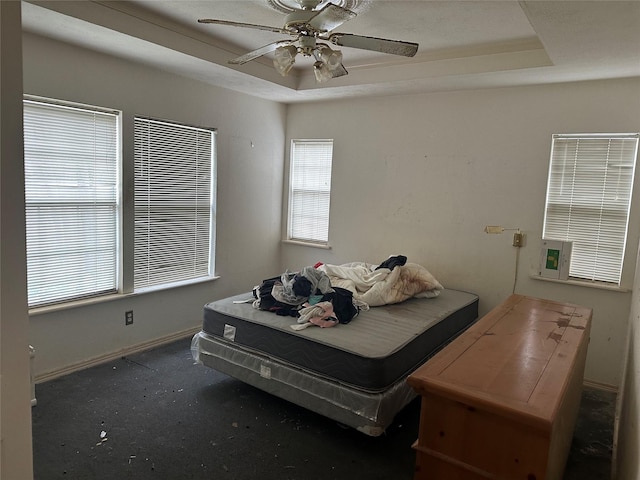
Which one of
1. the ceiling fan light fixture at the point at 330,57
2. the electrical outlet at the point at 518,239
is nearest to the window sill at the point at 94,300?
the ceiling fan light fixture at the point at 330,57

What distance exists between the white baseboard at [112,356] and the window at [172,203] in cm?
52

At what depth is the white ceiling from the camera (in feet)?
7.72

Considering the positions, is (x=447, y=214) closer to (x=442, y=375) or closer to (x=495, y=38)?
(x=495, y=38)

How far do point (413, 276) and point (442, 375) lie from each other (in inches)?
83.3

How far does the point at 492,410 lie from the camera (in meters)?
1.37

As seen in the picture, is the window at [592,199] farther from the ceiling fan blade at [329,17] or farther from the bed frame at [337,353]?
the ceiling fan blade at [329,17]

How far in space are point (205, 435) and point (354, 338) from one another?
1074 mm

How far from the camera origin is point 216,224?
4359 mm

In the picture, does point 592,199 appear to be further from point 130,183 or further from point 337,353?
point 130,183

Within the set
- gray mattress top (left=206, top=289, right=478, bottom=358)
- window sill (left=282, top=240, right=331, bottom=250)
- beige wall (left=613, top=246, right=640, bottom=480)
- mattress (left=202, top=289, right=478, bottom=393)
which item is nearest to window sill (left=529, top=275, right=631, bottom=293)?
gray mattress top (left=206, top=289, right=478, bottom=358)

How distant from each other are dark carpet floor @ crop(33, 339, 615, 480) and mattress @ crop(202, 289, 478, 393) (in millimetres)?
389

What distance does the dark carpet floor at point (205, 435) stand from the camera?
2326mm

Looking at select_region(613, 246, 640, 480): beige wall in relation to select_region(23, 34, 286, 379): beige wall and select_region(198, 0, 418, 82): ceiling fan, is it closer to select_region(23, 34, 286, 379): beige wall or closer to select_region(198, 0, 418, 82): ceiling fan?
select_region(198, 0, 418, 82): ceiling fan

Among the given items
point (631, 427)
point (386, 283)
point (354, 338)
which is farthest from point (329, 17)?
point (631, 427)
